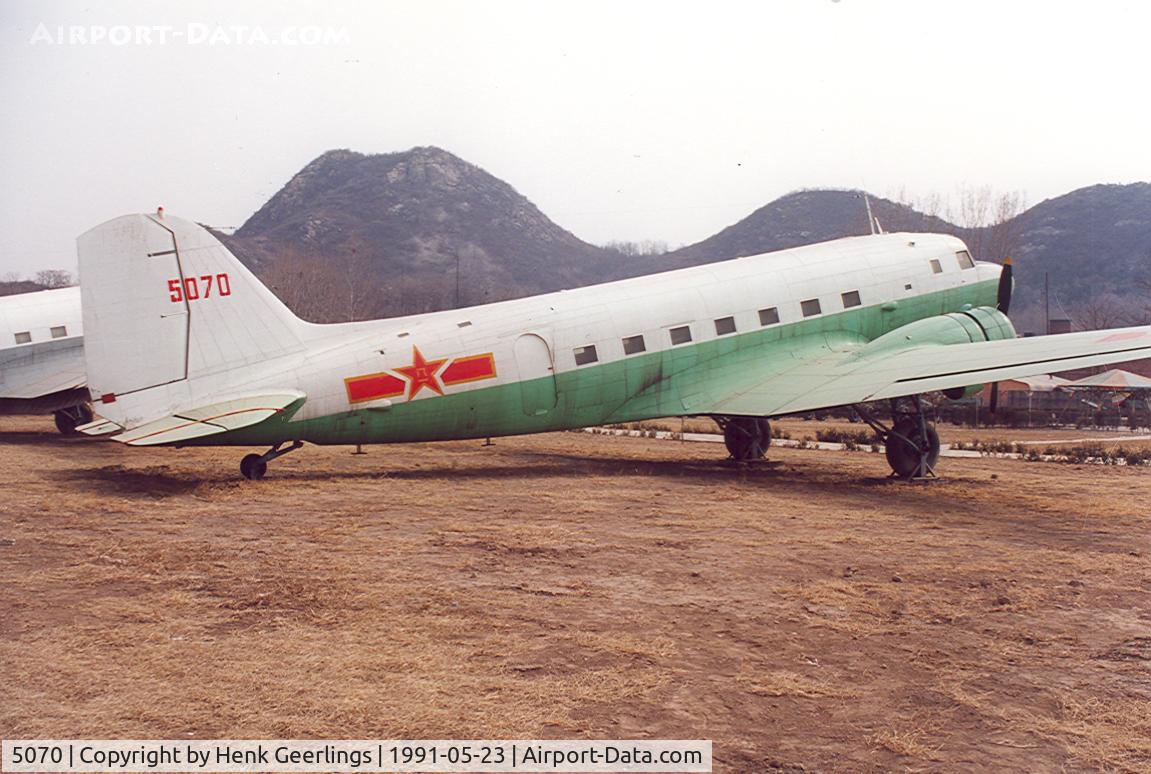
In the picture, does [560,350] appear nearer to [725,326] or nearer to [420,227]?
[725,326]

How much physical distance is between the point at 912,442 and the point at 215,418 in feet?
40.3

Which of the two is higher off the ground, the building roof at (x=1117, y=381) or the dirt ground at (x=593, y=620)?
the building roof at (x=1117, y=381)

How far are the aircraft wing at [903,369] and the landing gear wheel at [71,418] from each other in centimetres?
2033

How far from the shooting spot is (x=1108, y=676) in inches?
247

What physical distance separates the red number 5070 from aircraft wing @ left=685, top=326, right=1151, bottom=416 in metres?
8.96

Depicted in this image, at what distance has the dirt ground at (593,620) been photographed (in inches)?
207

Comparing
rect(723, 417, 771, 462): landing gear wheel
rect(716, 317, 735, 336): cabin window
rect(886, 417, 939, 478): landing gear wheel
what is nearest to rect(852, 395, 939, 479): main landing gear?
rect(886, 417, 939, 478): landing gear wheel

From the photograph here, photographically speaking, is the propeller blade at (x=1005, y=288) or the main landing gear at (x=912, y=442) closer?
A: the main landing gear at (x=912, y=442)

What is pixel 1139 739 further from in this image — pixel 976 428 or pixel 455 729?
pixel 976 428

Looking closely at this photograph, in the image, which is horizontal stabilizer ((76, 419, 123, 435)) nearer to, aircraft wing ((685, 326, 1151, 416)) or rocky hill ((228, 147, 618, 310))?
aircraft wing ((685, 326, 1151, 416))

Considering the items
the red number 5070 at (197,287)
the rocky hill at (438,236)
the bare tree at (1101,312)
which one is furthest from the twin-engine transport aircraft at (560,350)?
the bare tree at (1101,312)

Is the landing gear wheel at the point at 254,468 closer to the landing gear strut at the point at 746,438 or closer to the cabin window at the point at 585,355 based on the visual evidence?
the cabin window at the point at 585,355

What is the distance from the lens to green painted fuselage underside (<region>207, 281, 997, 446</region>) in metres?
15.4

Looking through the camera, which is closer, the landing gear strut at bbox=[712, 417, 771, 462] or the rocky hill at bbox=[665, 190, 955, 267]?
the landing gear strut at bbox=[712, 417, 771, 462]
